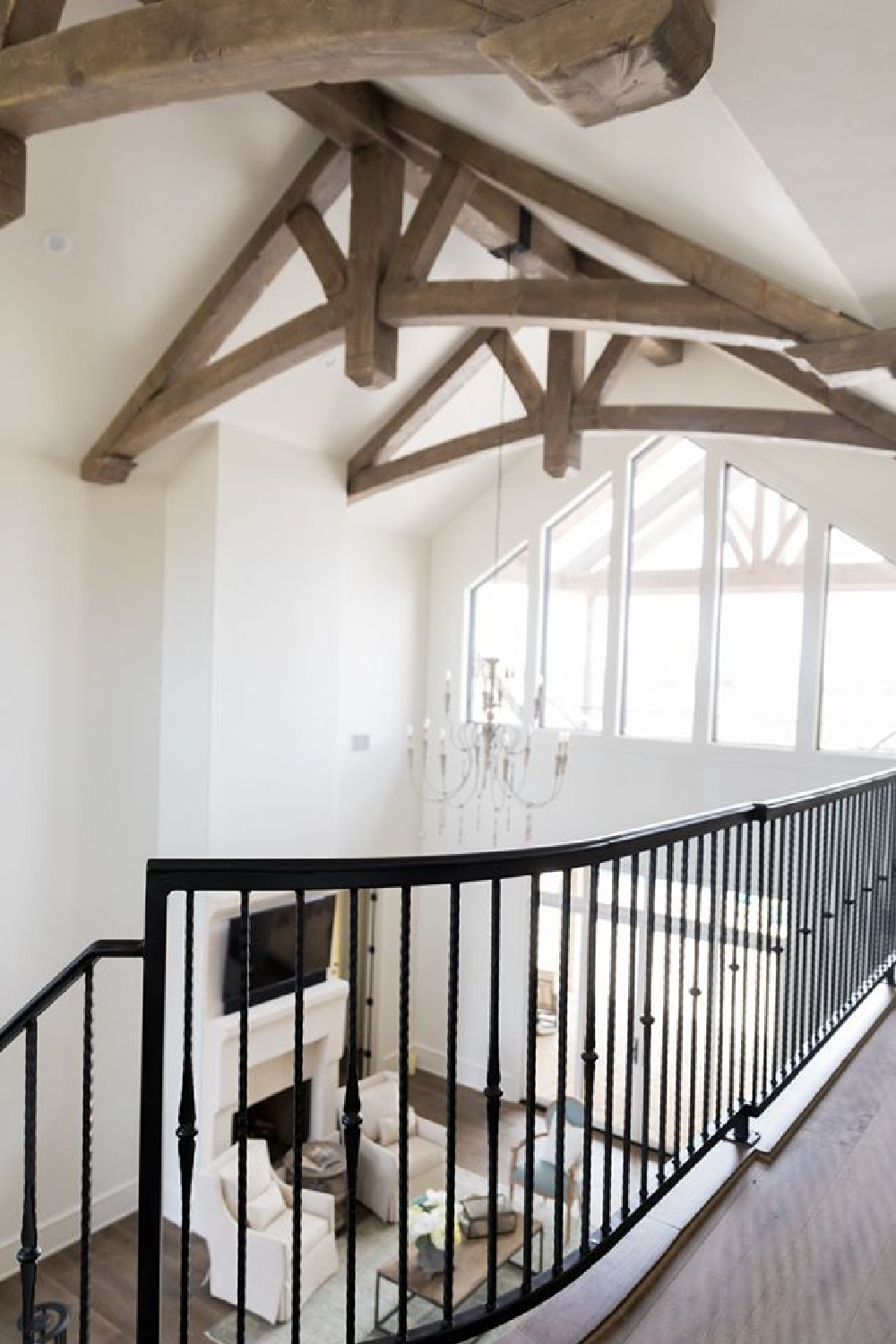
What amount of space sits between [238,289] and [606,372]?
2499 millimetres

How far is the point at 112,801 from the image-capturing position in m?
6.69

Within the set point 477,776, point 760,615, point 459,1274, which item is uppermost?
point 760,615

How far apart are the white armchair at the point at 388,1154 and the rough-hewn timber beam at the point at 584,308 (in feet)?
17.1

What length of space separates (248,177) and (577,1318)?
551 cm

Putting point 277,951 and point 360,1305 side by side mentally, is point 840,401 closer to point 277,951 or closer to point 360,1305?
point 277,951

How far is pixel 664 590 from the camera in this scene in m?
8.27

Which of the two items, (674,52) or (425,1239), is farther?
(425,1239)

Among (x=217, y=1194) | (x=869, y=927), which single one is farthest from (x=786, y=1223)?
(x=217, y=1194)

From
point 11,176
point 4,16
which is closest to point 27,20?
point 4,16

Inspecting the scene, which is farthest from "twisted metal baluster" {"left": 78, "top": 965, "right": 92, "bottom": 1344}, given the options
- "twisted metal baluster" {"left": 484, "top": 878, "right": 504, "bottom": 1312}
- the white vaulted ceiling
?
the white vaulted ceiling

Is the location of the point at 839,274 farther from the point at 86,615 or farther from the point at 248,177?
the point at 86,615

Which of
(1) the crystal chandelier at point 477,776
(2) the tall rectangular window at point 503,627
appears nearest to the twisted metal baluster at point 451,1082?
(1) the crystal chandelier at point 477,776

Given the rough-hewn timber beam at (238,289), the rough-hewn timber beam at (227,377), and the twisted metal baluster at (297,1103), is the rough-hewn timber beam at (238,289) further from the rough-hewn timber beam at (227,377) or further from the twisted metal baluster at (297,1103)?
the twisted metal baluster at (297,1103)

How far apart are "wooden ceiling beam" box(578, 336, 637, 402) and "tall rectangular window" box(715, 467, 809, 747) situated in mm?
1992
